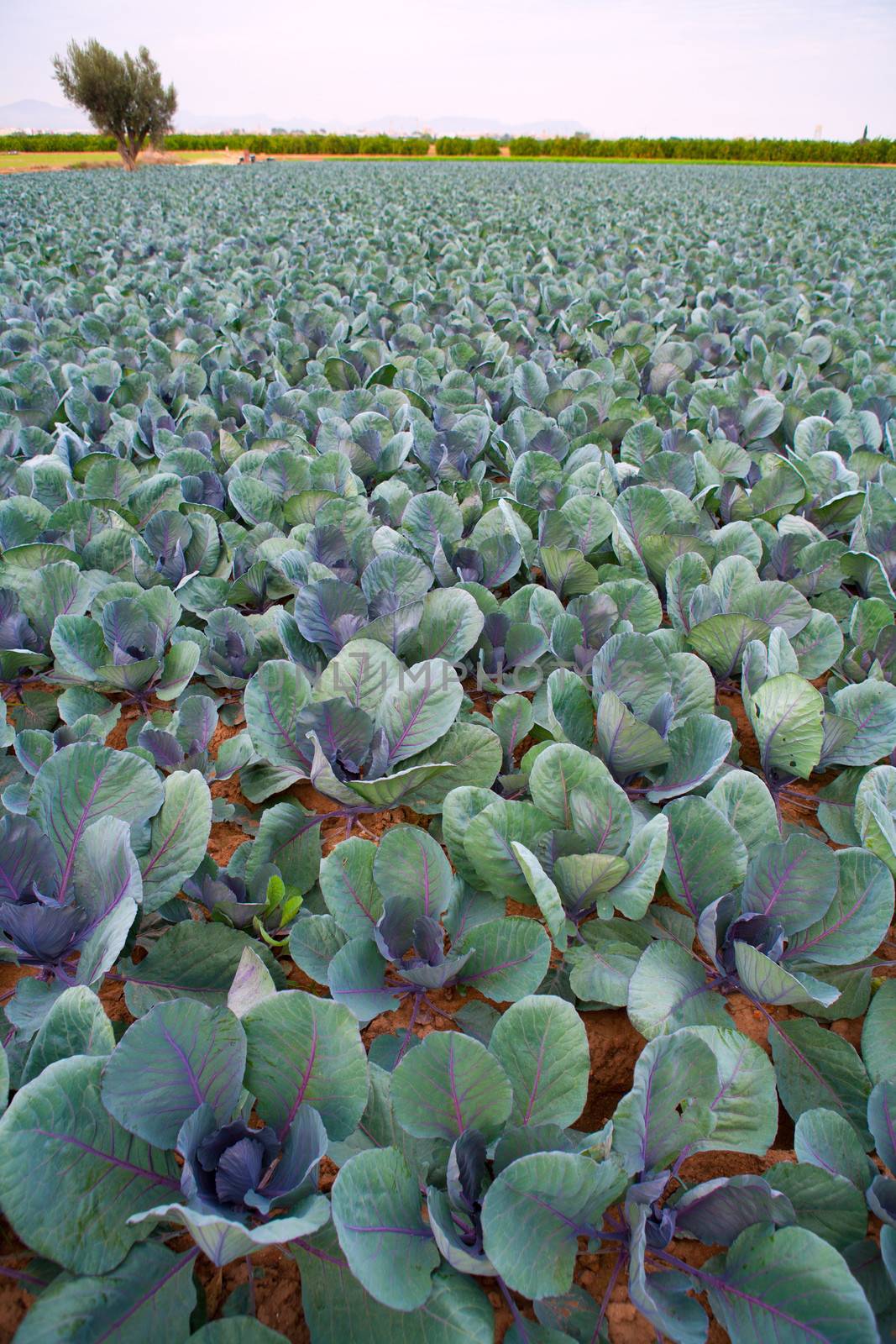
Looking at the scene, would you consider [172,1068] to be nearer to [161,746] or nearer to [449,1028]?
[449,1028]

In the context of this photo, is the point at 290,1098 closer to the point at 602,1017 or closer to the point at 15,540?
the point at 602,1017

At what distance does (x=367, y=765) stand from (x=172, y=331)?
3288 mm

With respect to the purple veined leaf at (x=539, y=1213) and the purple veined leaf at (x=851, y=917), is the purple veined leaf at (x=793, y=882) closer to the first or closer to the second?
the purple veined leaf at (x=851, y=917)

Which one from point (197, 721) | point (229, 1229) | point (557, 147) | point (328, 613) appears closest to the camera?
point (229, 1229)

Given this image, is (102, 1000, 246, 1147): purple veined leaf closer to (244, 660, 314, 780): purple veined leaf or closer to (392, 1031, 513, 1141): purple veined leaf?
(392, 1031, 513, 1141): purple veined leaf

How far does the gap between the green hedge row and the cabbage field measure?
131ft

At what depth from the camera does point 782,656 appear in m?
1.49

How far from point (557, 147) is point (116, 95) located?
19936mm

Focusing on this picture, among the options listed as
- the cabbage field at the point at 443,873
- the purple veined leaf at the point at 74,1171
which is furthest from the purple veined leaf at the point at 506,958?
the purple veined leaf at the point at 74,1171

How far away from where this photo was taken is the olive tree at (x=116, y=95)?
102ft

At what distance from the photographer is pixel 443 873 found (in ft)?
3.58

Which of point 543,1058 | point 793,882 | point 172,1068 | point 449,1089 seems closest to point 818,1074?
point 793,882

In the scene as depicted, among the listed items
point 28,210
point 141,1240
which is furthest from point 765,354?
point 28,210

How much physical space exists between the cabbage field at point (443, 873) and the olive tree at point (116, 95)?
37013 mm
